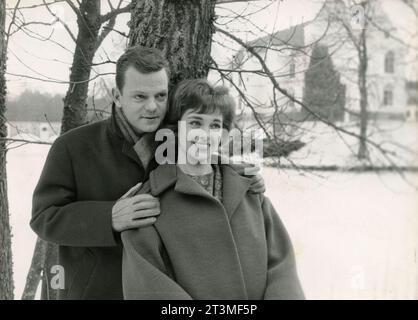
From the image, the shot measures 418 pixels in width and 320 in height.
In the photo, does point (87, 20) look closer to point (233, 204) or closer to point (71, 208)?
point (71, 208)

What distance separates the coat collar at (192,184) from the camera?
1.43 meters

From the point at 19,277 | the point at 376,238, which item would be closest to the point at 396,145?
the point at 376,238

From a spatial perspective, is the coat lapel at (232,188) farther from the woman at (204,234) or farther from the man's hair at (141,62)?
the man's hair at (141,62)

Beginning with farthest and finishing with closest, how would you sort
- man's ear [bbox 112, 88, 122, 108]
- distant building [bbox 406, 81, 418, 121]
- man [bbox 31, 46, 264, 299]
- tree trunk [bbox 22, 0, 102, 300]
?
tree trunk [bbox 22, 0, 102, 300], distant building [bbox 406, 81, 418, 121], man's ear [bbox 112, 88, 122, 108], man [bbox 31, 46, 264, 299]

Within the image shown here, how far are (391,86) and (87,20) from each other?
1.75 m

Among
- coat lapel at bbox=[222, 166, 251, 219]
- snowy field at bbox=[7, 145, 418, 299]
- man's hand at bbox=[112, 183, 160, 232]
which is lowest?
snowy field at bbox=[7, 145, 418, 299]

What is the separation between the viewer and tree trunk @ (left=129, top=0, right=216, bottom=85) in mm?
1796

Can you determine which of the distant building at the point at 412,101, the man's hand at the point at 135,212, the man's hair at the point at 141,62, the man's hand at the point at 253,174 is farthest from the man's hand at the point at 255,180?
the distant building at the point at 412,101

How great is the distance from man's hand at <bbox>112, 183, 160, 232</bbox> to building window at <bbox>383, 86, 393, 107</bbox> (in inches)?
67.9

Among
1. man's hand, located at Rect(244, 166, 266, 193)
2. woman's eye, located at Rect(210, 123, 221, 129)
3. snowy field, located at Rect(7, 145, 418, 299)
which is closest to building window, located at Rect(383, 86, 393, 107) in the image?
snowy field, located at Rect(7, 145, 418, 299)

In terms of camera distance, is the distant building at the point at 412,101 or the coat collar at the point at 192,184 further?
the distant building at the point at 412,101

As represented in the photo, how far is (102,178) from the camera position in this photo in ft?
5.39

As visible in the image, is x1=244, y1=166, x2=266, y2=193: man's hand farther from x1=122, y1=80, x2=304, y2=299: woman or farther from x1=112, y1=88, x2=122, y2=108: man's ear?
x1=112, y1=88, x2=122, y2=108: man's ear

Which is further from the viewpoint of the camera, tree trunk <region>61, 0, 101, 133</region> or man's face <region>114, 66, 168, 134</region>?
tree trunk <region>61, 0, 101, 133</region>
